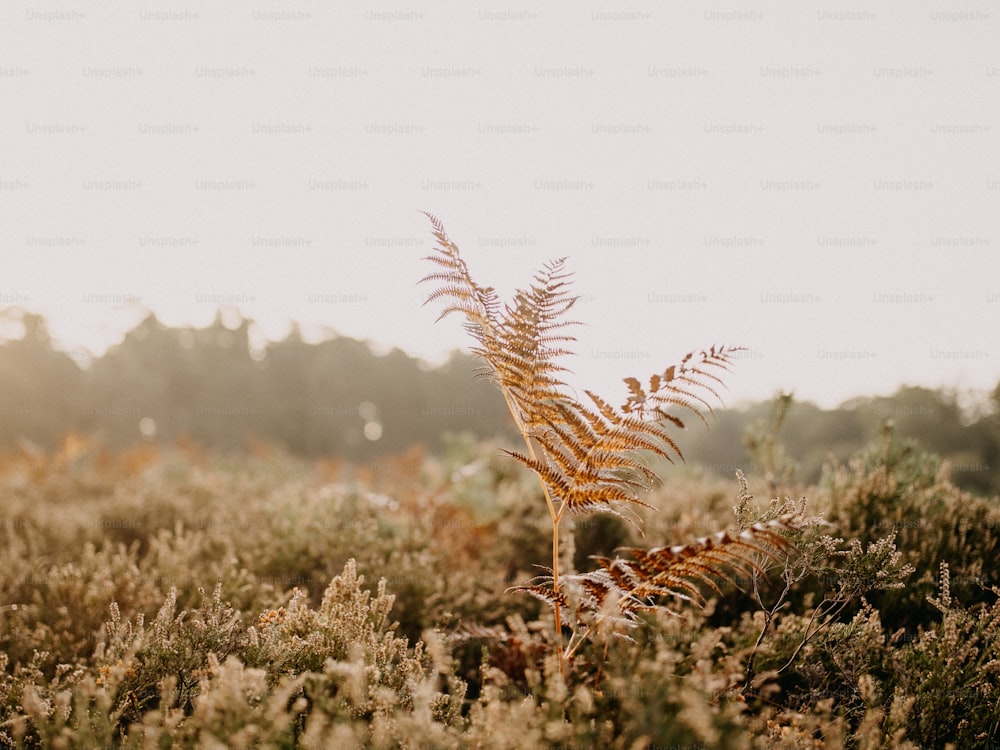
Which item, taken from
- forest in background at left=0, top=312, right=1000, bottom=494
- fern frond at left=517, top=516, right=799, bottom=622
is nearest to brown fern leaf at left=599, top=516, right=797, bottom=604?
fern frond at left=517, top=516, right=799, bottom=622

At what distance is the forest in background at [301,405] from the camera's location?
842 inches

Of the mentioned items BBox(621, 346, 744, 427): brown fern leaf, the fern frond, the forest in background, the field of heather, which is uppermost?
the forest in background

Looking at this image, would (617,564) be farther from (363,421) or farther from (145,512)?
(363,421)

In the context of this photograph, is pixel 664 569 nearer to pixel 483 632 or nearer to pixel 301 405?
pixel 483 632

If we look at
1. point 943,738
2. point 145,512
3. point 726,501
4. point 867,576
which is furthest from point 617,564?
point 145,512

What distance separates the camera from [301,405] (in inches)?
1180

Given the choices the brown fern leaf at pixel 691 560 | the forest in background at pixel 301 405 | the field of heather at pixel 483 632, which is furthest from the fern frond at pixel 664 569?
the forest in background at pixel 301 405

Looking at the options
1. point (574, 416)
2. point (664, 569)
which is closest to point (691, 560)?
point (664, 569)

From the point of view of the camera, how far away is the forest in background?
70.1ft

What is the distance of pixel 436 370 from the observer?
3300 cm

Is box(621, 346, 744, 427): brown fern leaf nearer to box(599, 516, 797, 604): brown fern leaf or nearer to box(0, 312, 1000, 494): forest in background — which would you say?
box(599, 516, 797, 604): brown fern leaf

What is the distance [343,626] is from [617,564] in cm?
135

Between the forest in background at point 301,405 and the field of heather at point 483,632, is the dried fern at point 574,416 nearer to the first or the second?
the field of heather at point 483,632

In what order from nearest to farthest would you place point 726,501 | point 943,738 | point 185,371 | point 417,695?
point 417,695
point 943,738
point 726,501
point 185,371
